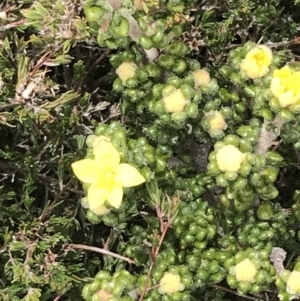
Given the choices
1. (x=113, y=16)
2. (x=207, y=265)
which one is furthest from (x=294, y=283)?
(x=113, y=16)

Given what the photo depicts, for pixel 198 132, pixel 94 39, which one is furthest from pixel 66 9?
pixel 198 132

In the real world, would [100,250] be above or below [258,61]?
below

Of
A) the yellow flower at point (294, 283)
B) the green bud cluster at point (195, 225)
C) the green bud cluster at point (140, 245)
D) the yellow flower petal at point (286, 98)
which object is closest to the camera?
the yellow flower petal at point (286, 98)

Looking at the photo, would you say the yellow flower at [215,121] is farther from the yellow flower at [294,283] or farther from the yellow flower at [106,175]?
the yellow flower at [294,283]

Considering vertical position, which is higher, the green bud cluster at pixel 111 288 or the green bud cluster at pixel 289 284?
the green bud cluster at pixel 289 284

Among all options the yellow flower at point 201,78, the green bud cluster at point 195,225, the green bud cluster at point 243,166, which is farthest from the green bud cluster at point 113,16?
the green bud cluster at point 195,225

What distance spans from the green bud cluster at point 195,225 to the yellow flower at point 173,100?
0.34 meters

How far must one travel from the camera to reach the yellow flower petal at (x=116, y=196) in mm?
1518

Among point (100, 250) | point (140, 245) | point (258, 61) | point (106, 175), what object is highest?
point (258, 61)

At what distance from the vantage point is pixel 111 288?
5.57 ft

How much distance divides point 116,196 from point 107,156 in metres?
0.10

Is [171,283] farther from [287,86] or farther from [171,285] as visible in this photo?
[287,86]

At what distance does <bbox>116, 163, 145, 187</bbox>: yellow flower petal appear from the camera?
151cm

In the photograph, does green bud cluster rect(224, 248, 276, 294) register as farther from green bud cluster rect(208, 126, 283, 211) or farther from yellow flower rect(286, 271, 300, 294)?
green bud cluster rect(208, 126, 283, 211)
